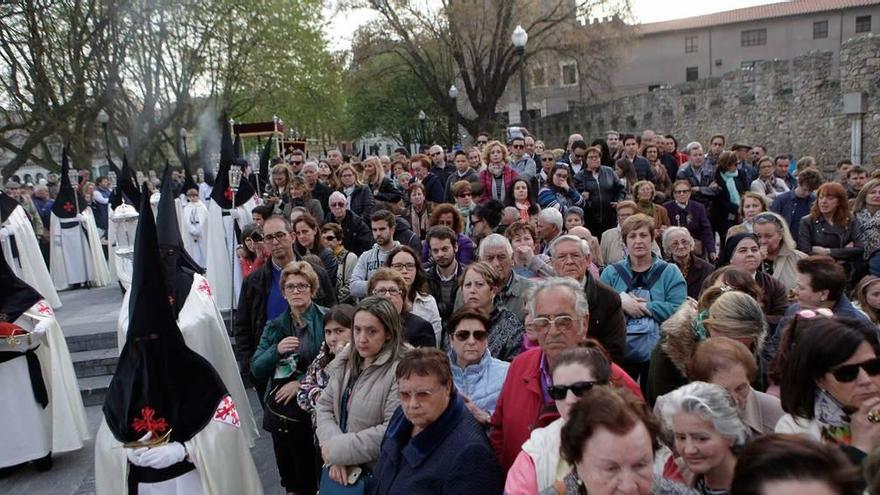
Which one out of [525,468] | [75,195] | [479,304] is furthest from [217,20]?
[525,468]

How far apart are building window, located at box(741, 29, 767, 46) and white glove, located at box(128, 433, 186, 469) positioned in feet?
169

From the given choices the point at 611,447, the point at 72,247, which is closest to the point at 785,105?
the point at 72,247

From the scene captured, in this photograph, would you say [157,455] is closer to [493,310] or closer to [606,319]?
[493,310]

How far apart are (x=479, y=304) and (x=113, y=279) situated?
10266 mm

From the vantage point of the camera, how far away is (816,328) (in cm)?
274

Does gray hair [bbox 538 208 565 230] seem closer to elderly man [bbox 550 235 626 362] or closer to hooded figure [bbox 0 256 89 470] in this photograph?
→ elderly man [bbox 550 235 626 362]

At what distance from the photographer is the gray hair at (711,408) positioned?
2.50 m

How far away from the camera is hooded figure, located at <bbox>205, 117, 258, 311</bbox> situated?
29.2ft

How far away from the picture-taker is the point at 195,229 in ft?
34.3

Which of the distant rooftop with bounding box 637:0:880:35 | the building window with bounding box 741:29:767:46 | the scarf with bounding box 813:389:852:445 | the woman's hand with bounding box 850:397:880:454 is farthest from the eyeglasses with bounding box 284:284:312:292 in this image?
the building window with bounding box 741:29:767:46

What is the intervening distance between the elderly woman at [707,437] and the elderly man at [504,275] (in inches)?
89.1

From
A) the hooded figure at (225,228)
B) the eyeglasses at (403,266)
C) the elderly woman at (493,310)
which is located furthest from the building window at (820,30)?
the elderly woman at (493,310)

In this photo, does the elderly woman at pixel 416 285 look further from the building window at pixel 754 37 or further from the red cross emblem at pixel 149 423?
the building window at pixel 754 37

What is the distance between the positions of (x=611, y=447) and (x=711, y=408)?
0.57 metres
